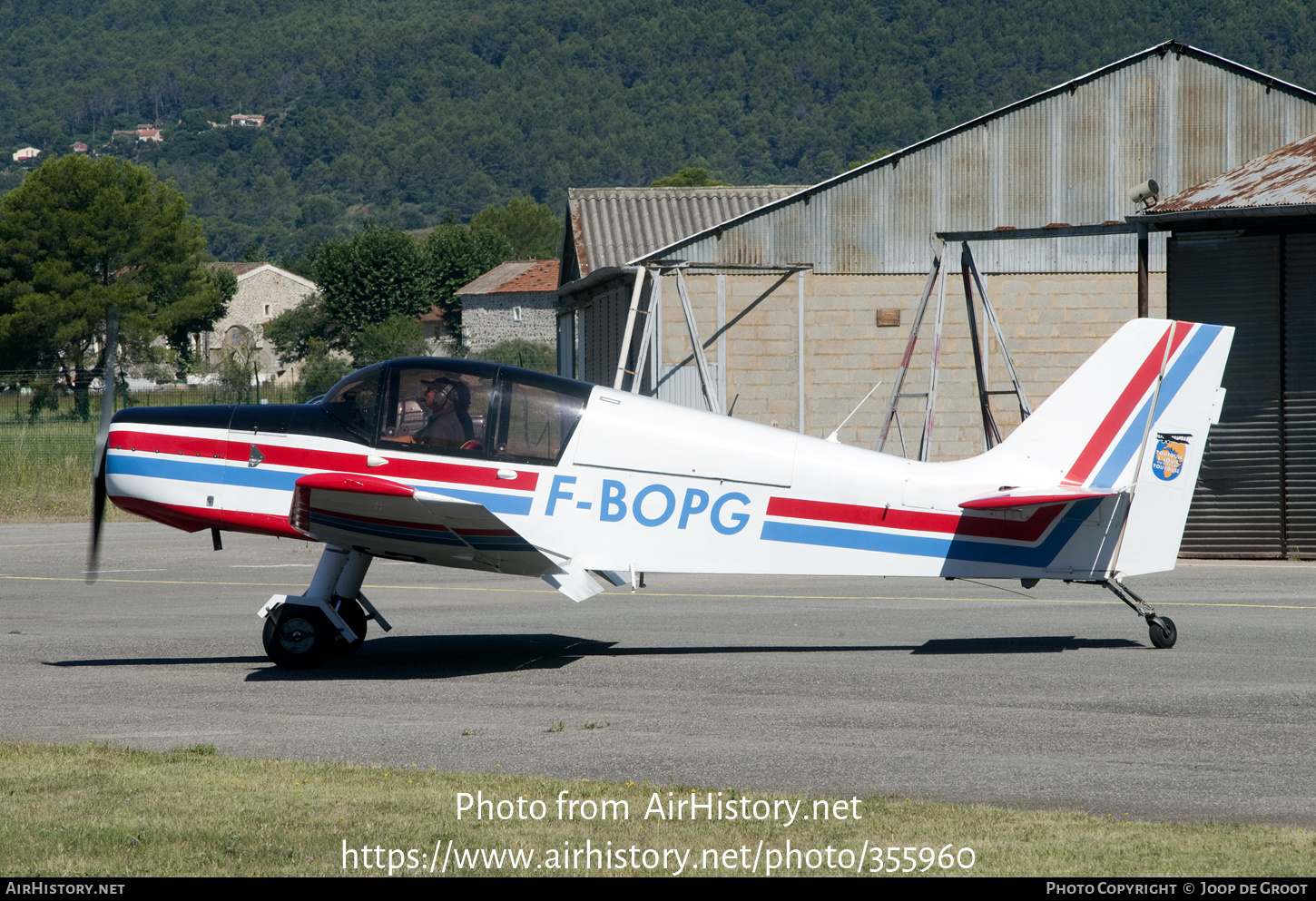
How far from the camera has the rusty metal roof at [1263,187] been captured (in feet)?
52.7

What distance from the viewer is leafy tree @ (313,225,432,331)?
98.4 m

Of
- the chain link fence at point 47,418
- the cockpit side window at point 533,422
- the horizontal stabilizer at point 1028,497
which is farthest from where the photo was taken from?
the chain link fence at point 47,418

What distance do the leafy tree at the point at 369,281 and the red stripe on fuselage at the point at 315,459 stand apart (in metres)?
90.8

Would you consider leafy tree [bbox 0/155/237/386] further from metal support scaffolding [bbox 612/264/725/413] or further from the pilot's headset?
the pilot's headset

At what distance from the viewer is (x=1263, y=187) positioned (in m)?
16.6

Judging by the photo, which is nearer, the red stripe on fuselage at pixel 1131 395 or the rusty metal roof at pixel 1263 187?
the red stripe on fuselage at pixel 1131 395

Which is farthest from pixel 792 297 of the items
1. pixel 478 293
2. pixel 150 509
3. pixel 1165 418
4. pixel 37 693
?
pixel 478 293

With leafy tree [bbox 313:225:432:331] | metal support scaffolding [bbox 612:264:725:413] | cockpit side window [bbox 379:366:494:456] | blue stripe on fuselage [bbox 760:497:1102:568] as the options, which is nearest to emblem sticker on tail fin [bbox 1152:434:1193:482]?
blue stripe on fuselage [bbox 760:497:1102:568]

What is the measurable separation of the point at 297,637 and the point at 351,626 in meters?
0.80

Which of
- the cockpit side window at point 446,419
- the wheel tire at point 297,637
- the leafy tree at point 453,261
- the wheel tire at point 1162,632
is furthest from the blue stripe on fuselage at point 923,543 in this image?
the leafy tree at point 453,261

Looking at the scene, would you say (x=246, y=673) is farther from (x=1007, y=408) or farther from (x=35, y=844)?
(x=1007, y=408)

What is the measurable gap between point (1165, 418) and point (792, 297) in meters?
12.2

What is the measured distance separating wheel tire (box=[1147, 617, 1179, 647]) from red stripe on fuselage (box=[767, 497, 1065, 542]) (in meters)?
1.18

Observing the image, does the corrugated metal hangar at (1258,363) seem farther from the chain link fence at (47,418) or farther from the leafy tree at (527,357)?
the leafy tree at (527,357)
